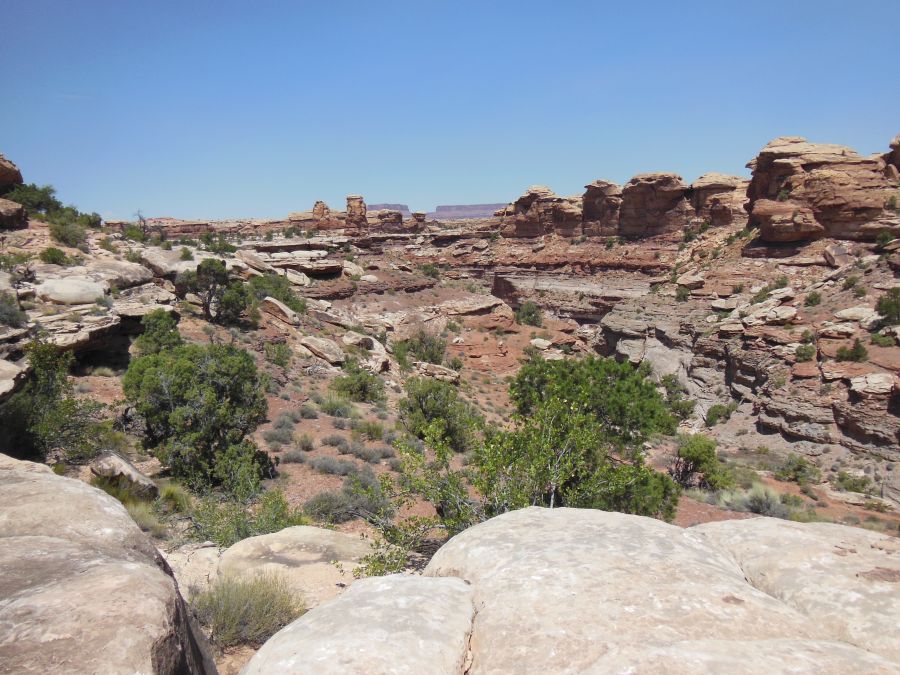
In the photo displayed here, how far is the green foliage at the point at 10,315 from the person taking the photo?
12.8 meters

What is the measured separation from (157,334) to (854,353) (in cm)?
2749

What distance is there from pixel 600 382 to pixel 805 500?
8553 mm

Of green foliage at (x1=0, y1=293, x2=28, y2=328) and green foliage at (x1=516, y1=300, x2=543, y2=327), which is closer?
green foliage at (x1=0, y1=293, x2=28, y2=328)

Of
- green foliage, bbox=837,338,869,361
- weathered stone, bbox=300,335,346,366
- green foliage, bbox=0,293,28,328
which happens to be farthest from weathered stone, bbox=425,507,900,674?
green foliage, bbox=837,338,869,361

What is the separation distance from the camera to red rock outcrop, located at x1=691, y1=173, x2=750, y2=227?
4069cm

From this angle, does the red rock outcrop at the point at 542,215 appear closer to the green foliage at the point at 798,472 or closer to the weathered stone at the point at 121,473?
the green foliage at the point at 798,472

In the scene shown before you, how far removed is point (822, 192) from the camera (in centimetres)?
3119

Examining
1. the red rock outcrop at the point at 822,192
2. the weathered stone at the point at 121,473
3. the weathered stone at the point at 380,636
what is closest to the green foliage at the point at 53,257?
the weathered stone at the point at 121,473

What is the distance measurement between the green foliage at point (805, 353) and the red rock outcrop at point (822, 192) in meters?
11.3

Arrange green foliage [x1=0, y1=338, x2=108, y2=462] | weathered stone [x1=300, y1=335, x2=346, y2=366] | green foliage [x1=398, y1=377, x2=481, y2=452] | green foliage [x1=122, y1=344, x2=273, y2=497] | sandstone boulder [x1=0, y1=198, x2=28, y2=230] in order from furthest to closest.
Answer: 1. weathered stone [x1=300, y1=335, x2=346, y2=366]
2. sandstone boulder [x1=0, y1=198, x2=28, y2=230]
3. green foliage [x1=398, y1=377, x2=481, y2=452]
4. green foliage [x1=122, y1=344, x2=273, y2=497]
5. green foliage [x1=0, y1=338, x2=108, y2=462]

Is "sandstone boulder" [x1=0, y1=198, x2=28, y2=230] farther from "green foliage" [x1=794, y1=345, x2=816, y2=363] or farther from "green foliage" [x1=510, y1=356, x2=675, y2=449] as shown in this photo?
"green foliage" [x1=794, y1=345, x2=816, y2=363]

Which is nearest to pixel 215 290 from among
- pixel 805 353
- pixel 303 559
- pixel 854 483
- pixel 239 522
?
pixel 239 522

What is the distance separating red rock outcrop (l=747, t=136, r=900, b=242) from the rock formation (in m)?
34.3

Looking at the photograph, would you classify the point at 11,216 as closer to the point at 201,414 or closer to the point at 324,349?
the point at 324,349
